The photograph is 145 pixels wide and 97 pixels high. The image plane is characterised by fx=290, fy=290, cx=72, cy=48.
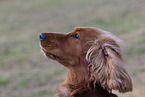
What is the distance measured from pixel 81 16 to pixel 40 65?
30.5 ft

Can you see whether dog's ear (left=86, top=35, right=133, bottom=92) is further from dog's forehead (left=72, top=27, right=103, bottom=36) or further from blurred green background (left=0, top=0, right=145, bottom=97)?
blurred green background (left=0, top=0, right=145, bottom=97)

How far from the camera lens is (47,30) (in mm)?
16062

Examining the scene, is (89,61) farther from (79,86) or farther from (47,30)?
(47,30)

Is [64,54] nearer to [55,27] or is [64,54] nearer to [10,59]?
[10,59]

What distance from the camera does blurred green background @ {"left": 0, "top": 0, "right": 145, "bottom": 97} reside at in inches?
307

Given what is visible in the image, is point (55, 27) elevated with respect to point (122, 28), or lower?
elevated

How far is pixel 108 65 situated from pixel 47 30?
12.8 m

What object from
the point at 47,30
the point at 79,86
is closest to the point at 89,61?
the point at 79,86

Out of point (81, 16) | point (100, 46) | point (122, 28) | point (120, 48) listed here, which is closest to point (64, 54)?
point (100, 46)

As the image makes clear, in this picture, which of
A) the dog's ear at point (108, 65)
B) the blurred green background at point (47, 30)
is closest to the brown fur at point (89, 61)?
the dog's ear at point (108, 65)

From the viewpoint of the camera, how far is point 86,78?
382 centimetres

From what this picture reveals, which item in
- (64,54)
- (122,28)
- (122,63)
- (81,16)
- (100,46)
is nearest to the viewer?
(122,63)

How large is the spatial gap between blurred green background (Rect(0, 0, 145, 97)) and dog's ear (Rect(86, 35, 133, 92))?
14.2 inches

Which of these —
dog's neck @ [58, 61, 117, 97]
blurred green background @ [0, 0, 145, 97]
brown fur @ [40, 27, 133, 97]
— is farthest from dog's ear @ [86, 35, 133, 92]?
blurred green background @ [0, 0, 145, 97]
